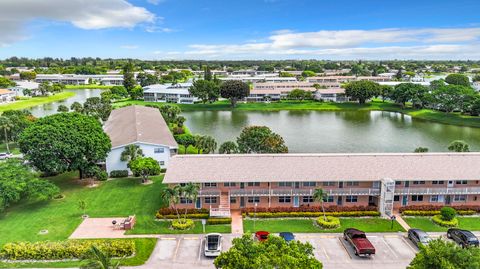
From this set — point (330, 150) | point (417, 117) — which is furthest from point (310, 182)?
point (417, 117)

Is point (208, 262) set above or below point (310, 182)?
below

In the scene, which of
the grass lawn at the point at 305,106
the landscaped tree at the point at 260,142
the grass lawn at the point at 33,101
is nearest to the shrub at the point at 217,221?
the landscaped tree at the point at 260,142

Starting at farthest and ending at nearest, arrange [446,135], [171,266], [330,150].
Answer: [446,135], [330,150], [171,266]

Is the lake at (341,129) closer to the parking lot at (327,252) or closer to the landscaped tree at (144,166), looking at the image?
the landscaped tree at (144,166)

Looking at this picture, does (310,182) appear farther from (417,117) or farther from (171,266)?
(417,117)

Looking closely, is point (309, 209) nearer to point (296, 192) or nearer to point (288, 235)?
point (296, 192)
